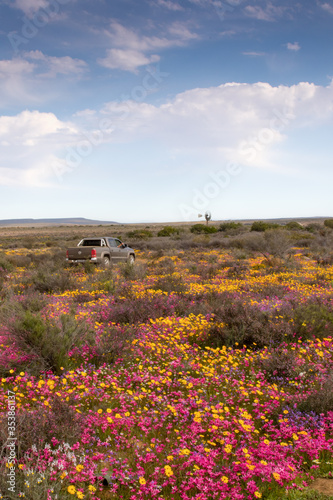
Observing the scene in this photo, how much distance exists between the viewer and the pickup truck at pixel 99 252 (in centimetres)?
1822

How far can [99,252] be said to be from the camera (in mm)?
18406

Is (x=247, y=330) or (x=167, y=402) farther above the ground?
(x=247, y=330)

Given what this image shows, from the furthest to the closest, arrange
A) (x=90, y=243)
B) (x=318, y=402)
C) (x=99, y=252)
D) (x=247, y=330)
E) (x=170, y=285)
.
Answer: (x=90, y=243), (x=99, y=252), (x=170, y=285), (x=247, y=330), (x=318, y=402)

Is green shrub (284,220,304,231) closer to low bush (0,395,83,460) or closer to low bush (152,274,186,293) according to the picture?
low bush (152,274,186,293)

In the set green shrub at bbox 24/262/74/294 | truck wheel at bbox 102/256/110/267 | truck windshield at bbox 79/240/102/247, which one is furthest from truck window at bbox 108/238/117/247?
green shrub at bbox 24/262/74/294

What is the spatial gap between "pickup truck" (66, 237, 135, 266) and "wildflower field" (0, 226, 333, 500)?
8.92 metres

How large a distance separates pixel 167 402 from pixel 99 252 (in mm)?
14364

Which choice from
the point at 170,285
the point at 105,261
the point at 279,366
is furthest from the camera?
the point at 105,261

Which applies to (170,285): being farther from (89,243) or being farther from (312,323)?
(89,243)

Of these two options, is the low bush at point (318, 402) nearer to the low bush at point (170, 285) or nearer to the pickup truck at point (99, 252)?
the low bush at point (170, 285)

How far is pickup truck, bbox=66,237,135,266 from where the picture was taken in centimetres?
1822

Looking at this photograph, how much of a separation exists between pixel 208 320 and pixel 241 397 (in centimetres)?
337

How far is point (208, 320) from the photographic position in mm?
8219

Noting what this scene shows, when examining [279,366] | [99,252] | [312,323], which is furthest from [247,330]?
[99,252]
